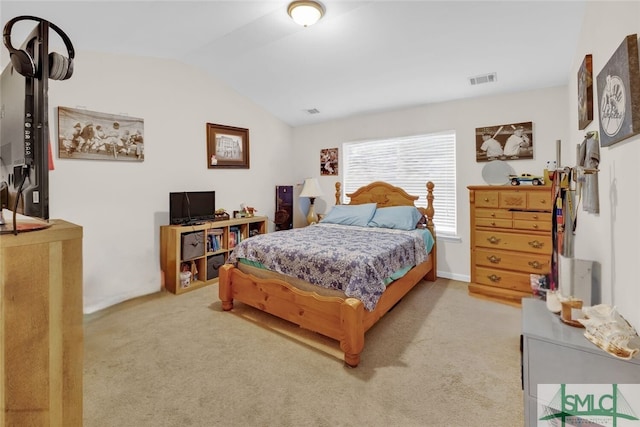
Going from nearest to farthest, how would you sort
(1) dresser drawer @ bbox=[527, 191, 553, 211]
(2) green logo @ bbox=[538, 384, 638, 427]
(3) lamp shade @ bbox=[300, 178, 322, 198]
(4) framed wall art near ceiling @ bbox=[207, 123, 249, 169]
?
1. (2) green logo @ bbox=[538, 384, 638, 427]
2. (1) dresser drawer @ bbox=[527, 191, 553, 211]
3. (4) framed wall art near ceiling @ bbox=[207, 123, 249, 169]
4. (3) lamp shade @ bbox=[300, 178, 322, 198]

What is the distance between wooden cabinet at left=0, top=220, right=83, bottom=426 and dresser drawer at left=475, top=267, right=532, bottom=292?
3.48 metres

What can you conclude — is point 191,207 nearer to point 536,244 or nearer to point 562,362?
point 562,362

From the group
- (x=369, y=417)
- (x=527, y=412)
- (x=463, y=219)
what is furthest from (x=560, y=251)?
(x=463, y=219)

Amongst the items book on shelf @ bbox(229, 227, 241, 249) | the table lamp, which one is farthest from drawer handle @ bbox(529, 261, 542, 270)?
book on shelf @ bbox(229, 227, 241, 249)

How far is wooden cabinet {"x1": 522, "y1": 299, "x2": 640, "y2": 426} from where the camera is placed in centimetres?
111

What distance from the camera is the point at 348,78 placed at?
3.54 meters

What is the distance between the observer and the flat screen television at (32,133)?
778 millimetres

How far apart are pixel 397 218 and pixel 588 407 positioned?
104 inches

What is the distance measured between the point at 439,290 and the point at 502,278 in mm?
664

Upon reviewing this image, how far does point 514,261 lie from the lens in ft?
10.3

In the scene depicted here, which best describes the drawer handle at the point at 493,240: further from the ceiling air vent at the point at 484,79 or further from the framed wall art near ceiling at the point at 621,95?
A: the framed wall art near ceiling at the point at 621,95

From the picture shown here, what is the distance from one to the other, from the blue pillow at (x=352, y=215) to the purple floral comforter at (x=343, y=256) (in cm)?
48

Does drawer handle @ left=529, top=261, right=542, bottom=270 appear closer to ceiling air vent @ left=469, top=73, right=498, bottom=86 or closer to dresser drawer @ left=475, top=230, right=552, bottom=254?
dresser drawer @ left=475, top=230, right=552, bottom=254

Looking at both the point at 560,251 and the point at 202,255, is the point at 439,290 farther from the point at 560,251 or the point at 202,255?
the point at 202,255
